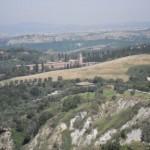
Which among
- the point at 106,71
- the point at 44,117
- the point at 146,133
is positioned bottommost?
the point at 106,71

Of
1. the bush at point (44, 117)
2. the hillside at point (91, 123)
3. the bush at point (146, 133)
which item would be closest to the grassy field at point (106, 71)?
the bush at point (44, 117)

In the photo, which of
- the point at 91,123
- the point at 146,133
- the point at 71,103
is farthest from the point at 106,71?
the point at 146,133

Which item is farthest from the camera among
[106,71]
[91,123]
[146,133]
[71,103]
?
[106,71]

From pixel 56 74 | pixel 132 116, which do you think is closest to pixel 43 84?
pixel 56 74

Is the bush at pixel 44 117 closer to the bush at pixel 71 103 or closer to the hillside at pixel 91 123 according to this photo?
the bush at pixel 71 103

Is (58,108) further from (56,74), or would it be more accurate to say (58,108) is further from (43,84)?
(56,74)

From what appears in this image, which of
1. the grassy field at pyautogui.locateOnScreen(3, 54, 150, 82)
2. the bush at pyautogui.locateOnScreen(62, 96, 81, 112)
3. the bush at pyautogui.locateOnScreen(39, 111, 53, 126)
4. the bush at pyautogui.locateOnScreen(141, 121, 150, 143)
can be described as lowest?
the grassy field at pyautogui.locateOnScreen(3, 54, 150, 82)

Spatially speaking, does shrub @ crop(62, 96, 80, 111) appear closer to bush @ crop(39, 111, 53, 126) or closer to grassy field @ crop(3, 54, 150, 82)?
bush @ crop(39, 111, 53, 126)

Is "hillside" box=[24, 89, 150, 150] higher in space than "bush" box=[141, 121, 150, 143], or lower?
lower

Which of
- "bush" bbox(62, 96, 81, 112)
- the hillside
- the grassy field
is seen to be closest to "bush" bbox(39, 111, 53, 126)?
"bush" bbox(62, 96, 81, 112)

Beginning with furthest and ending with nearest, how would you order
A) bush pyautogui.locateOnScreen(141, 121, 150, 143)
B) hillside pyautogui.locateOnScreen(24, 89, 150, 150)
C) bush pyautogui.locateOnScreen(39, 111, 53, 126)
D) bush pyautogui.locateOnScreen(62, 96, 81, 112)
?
bush pyautogui.locateOnScreen(39, 111, 53, 126), bush pyautogui.locateOnScreen(62, 96, 81, 112), hillside pyautogui.locateOnScreen(24, 89, 150, 150), bush pyautogui.locateOnScreen(141, 121, 150, 143)

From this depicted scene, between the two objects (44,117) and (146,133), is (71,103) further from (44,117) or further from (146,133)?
(146,133)
